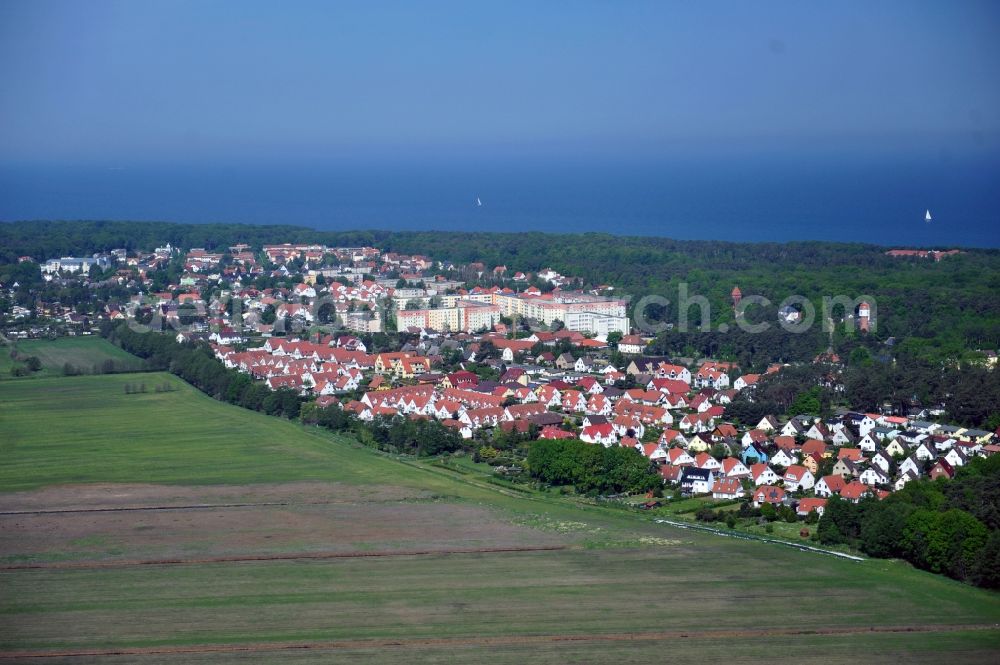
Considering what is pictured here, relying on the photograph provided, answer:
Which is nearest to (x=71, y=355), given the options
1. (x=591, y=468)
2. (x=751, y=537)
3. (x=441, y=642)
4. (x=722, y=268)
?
(x=591, y=468)

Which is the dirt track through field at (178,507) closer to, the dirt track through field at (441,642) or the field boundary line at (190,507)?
the field boundary line at (190,507)

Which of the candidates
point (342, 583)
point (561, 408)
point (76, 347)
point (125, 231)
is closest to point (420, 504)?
point (342, 583)

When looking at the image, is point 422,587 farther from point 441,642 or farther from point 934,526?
point 934,526

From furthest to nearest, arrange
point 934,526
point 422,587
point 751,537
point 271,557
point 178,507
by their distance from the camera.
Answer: point 178,507, point 751,537, point 934,526, point 271,557, point 422,587

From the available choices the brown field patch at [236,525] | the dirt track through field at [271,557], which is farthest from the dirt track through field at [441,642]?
the brown field patch at [236,525]

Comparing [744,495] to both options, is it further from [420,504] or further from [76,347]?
[76,347]
